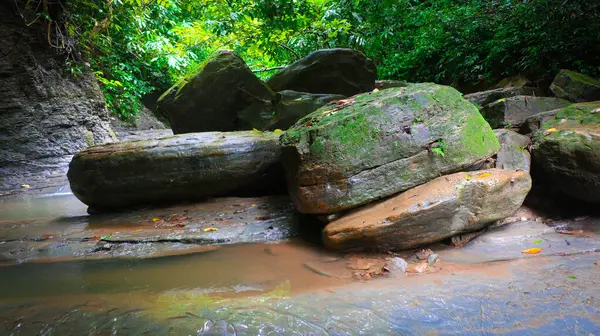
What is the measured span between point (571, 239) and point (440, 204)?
1.24 m

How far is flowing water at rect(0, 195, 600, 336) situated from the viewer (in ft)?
6.73

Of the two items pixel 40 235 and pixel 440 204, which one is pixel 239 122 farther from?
pixel 440 204

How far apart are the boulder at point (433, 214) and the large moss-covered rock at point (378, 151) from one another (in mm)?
172

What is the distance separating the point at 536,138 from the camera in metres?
3.97

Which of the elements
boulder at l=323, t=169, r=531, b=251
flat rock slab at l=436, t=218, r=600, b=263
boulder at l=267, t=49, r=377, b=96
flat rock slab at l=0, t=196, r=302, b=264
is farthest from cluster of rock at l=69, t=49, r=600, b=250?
boulder at l=267, t=49, r=377, b=96

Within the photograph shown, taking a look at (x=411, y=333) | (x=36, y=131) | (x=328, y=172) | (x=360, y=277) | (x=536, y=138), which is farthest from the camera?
(x=36, y=131)

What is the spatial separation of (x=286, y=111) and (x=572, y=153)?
13.3 feet

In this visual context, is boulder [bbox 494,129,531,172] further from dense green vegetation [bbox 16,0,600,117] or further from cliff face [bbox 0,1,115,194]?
cliff face [bbox 0,1,115,194]

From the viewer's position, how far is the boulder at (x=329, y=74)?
7477 millimetres

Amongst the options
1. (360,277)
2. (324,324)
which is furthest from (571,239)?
(324,324)

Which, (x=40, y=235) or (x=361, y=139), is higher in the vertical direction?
(x=361, y=139)

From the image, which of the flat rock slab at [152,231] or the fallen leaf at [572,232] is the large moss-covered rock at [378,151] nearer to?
the flat rock slab at [152,231]

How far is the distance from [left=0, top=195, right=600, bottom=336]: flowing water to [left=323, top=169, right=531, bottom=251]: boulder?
0.83 ft

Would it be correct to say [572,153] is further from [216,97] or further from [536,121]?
[216,97]
